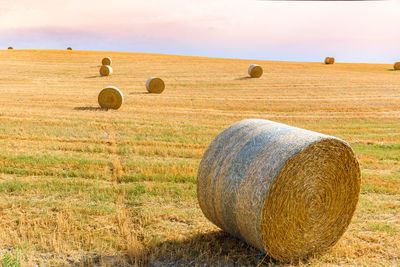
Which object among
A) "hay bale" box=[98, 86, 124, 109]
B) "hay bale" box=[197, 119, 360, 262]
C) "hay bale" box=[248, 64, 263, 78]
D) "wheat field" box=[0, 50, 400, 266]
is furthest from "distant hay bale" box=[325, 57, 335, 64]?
"hay bale" box=[197, 119, 360, 262]

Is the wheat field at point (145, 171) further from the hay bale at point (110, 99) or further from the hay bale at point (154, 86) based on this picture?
the hay bale at point (154, 86)

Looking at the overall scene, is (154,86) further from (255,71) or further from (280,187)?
(280,187)

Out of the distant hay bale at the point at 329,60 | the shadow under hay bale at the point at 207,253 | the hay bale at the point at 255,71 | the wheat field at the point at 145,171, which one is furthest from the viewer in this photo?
the distant hay bale at the point at 329,60

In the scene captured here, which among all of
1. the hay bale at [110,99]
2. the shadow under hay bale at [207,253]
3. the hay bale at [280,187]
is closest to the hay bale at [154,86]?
the hay bale at [110,99]

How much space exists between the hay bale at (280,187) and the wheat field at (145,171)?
1.24ft

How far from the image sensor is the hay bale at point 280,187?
5242mm

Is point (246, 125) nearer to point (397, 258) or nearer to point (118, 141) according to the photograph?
point (397, 258)

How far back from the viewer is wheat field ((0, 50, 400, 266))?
5777 mm

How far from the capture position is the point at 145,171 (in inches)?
363

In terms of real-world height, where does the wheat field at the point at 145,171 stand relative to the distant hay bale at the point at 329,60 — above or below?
below

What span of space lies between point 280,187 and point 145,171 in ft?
14.8

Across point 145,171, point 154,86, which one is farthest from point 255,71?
point 145,171

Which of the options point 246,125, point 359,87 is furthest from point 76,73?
point 246,125

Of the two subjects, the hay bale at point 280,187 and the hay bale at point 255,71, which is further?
the hay bale at point 255,71
